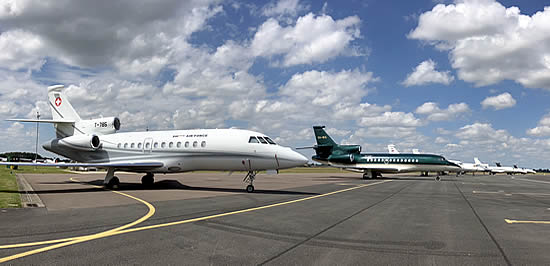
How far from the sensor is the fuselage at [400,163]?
43625 mm

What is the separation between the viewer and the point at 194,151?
62.5 ft

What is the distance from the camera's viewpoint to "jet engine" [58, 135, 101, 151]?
22.1 m

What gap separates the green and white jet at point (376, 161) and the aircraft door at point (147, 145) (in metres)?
29.5

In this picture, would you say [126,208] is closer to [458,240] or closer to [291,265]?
[291,265]

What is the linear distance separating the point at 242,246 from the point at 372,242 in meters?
2.45

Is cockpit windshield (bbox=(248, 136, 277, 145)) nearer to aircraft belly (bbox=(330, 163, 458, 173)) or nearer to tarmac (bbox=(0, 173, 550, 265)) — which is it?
tarmac (bbox=(0, 173, 550, 265))

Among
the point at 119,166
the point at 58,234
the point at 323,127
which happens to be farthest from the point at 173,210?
the point at 323,127

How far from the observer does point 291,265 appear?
4.79m

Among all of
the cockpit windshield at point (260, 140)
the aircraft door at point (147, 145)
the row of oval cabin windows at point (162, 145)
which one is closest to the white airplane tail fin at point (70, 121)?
the row of oval cabin windows at point (162, 145)

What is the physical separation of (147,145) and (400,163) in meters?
33.5

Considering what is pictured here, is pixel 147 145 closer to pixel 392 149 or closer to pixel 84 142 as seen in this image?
pixel 84 142

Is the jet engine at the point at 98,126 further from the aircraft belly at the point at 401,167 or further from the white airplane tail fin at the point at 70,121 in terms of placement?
the aircraft belly at the point at 401,167

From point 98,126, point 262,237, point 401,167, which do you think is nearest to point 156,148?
point 98,126

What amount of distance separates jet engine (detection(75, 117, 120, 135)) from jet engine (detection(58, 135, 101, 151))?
125 cm
